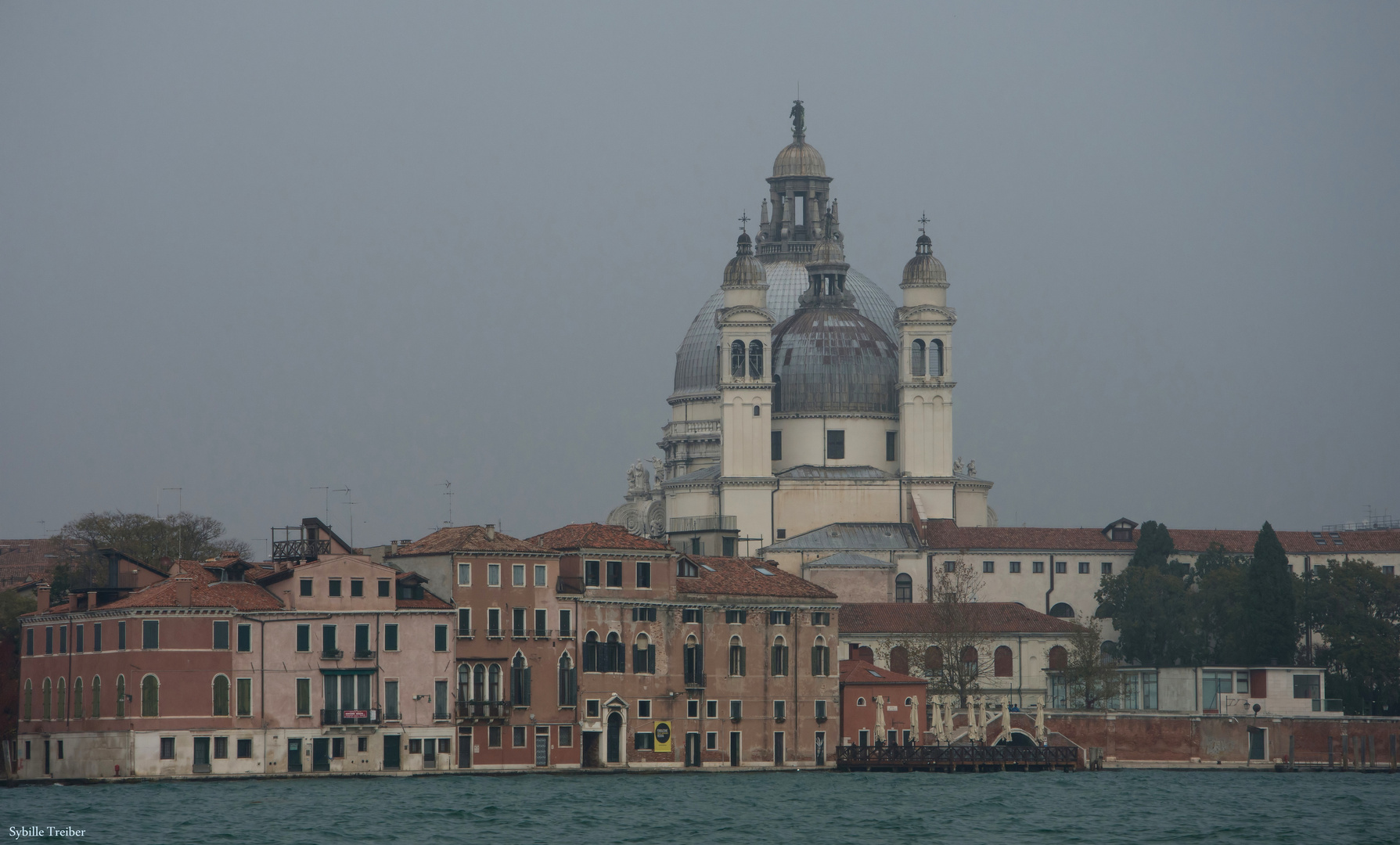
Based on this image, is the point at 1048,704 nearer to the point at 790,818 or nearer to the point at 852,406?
the point at 852,406

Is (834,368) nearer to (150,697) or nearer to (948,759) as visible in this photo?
(948,759)

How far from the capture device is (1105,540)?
109812 millimetres

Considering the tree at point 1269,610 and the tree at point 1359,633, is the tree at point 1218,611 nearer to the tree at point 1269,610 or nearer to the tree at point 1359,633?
the tree at point 1269,610

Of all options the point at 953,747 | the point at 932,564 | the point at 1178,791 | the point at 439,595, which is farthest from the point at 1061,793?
the point at 932,564

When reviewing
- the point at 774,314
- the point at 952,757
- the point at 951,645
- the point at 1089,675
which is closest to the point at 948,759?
the point at 952,757

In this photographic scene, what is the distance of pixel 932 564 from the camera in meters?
106

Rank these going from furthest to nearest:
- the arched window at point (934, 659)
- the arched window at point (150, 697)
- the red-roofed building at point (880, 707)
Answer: the arched window at point (934, 659)
the red-roofed building at point (880, 707)
the arched window at point (150, 697)

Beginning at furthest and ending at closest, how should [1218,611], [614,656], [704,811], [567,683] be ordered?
1. [1218,611]
2. [614,656]
3. [567,683]
4. [704,811]

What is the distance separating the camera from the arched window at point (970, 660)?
310 feet

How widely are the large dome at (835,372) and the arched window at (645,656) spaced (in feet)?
107

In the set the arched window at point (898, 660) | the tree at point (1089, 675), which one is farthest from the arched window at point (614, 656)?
the tree at point (1089, 675)

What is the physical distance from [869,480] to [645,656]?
3069cm

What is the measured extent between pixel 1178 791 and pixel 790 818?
14.5 m

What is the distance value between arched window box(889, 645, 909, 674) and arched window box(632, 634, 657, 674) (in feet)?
58.1
